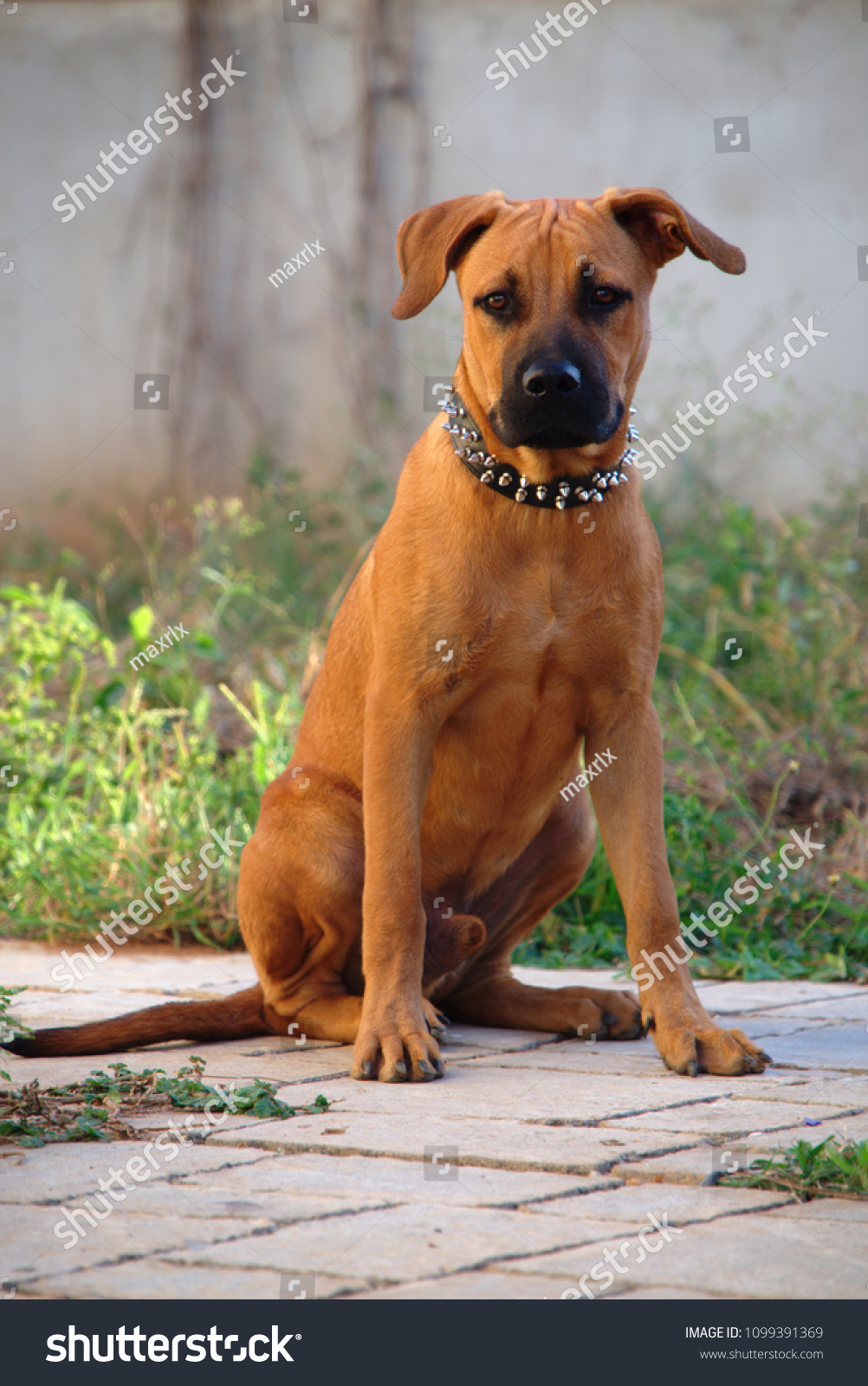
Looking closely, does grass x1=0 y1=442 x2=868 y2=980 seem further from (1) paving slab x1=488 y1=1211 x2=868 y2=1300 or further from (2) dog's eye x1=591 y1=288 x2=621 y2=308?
(1) paving slab x1=488 y1=1211 x2=868 y2=1300

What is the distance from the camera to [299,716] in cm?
634

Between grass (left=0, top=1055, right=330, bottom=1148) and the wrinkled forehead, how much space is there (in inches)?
76.2

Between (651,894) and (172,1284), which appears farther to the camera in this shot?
(651,894)

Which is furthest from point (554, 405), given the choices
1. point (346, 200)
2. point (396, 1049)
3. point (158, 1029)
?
point (346, 200)

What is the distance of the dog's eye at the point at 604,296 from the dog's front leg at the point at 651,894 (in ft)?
3.13

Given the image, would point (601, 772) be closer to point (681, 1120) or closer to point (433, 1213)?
point (681, 1120)

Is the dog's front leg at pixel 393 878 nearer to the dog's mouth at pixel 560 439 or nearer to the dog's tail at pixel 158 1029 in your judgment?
the dog's tail at pixel 158 1029

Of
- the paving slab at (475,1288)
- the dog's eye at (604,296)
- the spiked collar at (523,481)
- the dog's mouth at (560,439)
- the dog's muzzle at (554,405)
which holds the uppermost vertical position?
the dog's eye at (604,296)

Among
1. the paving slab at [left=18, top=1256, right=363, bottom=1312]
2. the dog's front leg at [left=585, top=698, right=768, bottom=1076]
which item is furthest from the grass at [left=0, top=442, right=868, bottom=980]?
the paving slab at [left=18, top=1256, right=363, bottom=1312]

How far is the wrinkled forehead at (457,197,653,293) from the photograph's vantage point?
3475mm

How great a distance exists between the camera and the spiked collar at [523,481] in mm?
3504

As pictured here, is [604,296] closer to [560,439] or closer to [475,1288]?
[560,439]

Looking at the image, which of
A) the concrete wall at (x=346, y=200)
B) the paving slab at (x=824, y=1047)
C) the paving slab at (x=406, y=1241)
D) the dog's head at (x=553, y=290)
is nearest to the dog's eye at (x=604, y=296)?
the dog's head at (x=553, y=290)

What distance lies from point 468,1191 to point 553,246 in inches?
86.1
